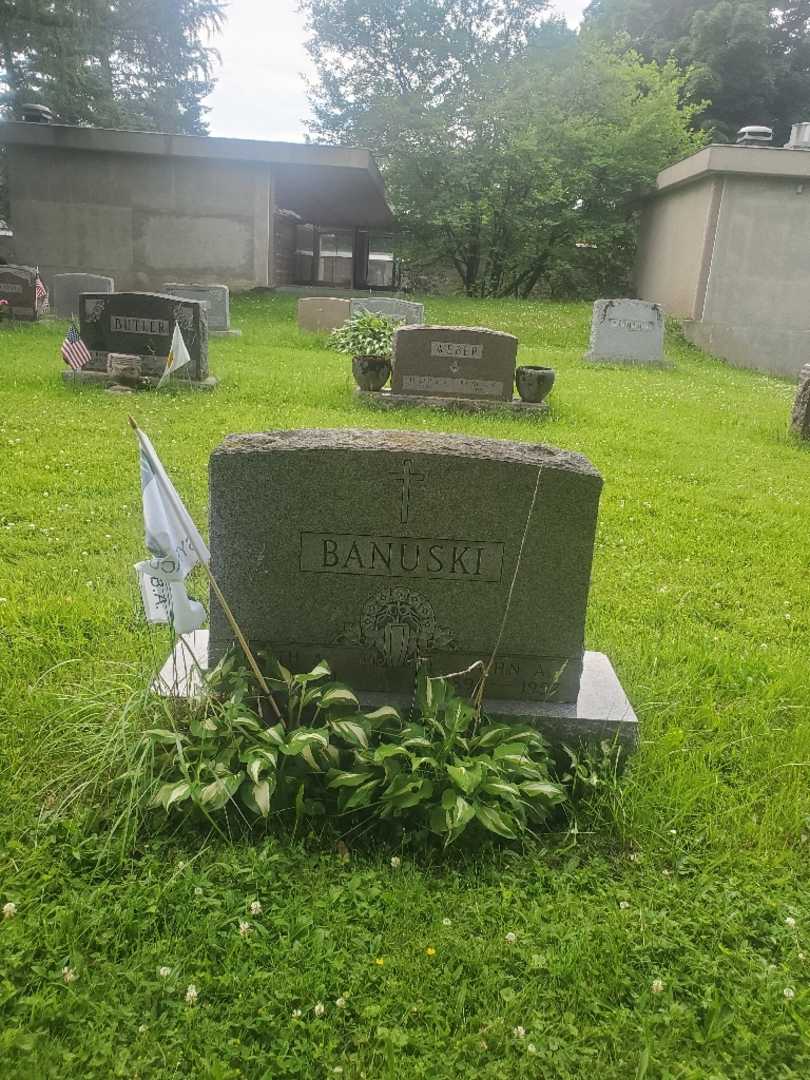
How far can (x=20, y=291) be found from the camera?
54.9 feet

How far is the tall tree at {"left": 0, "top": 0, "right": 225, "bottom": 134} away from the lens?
983 inches

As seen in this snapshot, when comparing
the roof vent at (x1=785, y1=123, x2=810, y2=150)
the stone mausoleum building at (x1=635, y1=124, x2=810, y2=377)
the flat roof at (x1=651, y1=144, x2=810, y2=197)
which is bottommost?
the stone mausoleum building at (x1=635, y1=124, x2=810, y2=377)

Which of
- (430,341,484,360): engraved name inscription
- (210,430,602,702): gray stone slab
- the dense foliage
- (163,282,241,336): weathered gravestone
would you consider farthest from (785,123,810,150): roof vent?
(210,430,602,702): gray stone slab

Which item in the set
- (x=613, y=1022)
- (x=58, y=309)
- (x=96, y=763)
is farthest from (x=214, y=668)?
(x=58, y=309)

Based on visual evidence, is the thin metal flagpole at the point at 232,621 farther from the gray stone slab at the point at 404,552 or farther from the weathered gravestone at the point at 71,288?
the weathered gravestone at the point at 71,288

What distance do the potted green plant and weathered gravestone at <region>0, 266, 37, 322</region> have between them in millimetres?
6116

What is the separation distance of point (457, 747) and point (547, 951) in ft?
2.61

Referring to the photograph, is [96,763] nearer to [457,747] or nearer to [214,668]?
[214,668]

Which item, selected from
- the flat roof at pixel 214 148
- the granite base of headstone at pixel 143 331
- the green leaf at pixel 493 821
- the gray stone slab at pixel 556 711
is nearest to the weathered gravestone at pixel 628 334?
the flat roof at pixel 214 148

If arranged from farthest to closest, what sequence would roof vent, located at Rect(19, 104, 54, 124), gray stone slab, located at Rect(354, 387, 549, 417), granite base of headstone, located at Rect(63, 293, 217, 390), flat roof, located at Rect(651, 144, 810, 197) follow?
roof vent, located at Rect(19, 104, 54, 124) < flat roof, located at Rect(651, 144, 810, 197) < granite base of headstone, located at Rect(63, 293, 217, 390) < gray stone slab, located at Rect(354, 387, 549, 417)

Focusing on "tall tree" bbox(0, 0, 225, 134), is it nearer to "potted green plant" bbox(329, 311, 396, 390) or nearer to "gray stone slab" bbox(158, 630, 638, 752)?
"potted green plant" bbox(329, 311, 396, 390)

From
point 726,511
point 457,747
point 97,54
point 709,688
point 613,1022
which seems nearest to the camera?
point 613,1022

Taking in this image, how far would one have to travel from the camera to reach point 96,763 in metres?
3.10

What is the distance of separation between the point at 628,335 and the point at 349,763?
15.0 meters
